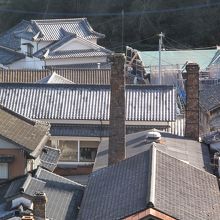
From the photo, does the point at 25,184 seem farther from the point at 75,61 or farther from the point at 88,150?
the point at 75,61

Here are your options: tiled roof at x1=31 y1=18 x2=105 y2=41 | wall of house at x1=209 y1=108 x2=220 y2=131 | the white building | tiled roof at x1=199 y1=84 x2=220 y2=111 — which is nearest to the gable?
the white building

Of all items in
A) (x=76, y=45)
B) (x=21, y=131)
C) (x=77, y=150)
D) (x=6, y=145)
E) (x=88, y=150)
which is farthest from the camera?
(x=76, y=45)

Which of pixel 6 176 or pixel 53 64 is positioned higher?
pixel 53 64

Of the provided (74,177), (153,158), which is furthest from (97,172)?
(74,177)

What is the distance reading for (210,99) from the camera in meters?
28.4

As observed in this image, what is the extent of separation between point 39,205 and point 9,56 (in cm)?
3251

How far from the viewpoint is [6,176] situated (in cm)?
2006

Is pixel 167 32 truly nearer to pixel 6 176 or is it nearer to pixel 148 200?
pixel 6 176

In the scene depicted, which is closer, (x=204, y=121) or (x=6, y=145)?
(x=6, y=145)

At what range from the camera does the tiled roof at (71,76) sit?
3522cm

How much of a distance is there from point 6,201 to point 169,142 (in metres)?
5.35


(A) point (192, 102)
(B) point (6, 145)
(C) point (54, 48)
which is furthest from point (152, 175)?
(C) point (54, 48)

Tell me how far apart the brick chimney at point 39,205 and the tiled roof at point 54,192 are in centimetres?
77

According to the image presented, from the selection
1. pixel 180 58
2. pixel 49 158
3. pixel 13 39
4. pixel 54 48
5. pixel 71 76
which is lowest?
pixel 49 158
